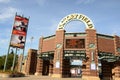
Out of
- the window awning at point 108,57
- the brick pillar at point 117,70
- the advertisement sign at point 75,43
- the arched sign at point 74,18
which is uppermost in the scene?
the arched sign at point 74,18

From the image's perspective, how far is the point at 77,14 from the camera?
1836 inches

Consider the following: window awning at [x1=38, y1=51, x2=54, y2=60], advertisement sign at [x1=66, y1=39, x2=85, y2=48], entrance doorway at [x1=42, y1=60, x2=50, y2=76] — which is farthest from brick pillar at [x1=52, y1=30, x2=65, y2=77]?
entrance doorway at [x1=42, y1=60, x2=50, y2=76]

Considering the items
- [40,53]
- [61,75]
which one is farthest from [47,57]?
[61,75]

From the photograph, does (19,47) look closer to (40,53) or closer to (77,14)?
(40,53)

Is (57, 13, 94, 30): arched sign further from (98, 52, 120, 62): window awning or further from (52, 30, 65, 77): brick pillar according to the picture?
(98, 52, 120, 62): window awning

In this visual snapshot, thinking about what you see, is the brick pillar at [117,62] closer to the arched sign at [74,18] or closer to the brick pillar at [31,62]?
the arched sign at [74,18]

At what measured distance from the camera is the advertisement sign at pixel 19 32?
39.9m

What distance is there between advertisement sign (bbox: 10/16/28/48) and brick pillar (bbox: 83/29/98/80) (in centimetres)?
1555

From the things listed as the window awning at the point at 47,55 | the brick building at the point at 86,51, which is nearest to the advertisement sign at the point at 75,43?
the brick building at the point at 86,51

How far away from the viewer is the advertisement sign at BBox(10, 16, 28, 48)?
39.9 meters

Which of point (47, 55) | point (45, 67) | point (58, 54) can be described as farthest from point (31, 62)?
point (58, 54)

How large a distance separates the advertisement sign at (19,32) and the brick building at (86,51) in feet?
28.9

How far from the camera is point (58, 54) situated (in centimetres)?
4378

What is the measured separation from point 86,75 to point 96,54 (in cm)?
559
